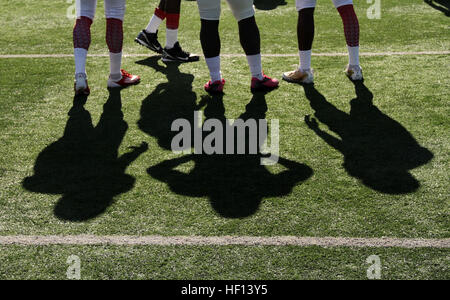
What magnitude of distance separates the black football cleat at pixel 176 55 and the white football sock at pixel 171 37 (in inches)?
1.6

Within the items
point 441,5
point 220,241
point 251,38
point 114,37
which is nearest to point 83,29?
point 114,37

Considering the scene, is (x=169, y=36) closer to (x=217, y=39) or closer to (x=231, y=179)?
(x=217, y=39)

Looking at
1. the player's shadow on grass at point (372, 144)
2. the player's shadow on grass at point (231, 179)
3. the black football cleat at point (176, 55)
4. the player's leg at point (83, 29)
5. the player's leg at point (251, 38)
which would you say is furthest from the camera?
the black football cleat at point (176, 55)

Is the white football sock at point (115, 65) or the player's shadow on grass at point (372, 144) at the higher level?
the white football sock at point (115, 65)

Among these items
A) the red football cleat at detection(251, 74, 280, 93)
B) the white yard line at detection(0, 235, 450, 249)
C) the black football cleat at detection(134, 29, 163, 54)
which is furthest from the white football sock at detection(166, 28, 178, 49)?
the white yard line at detection(0, 235, 450, 249)

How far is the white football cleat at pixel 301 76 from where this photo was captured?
5930 mm

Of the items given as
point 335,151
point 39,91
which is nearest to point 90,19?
point 39,91

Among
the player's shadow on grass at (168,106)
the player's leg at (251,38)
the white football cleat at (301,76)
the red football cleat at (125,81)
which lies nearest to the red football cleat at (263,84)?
the player's leg at (251,38)

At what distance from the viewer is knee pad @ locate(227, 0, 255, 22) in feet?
18.1

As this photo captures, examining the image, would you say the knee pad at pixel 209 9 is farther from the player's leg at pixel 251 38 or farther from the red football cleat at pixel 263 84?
the red football cleat at pixel 263 84

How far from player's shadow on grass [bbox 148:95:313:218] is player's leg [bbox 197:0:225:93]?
1329 millimetres

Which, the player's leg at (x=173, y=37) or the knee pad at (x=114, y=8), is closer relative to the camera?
the knee pad at (x=114, y=8)

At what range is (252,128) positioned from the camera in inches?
195

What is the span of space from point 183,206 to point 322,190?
0.89 meters
